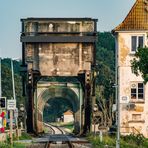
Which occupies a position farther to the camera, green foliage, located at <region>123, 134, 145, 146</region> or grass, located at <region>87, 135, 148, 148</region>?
green foliage, located at <region>123, 134, 145, 146</region>

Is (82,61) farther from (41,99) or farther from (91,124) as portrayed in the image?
(41,99)

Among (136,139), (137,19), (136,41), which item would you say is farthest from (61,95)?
(136,139)

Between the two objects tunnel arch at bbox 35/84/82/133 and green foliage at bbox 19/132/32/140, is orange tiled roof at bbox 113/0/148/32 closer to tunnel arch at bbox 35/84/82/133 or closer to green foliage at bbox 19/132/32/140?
green foliage at bbox 19/132/32/140

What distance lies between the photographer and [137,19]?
67625 millimetres

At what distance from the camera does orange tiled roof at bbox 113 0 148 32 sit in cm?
6669

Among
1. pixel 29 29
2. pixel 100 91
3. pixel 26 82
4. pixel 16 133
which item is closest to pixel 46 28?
pixel 29 29

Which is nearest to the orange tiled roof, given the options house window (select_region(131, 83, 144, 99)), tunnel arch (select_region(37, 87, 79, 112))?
house window (select_region(131, 83, 144, 99))

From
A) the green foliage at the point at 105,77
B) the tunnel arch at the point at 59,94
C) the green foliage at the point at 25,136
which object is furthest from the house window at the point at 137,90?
the green foliage at the point at 105,77

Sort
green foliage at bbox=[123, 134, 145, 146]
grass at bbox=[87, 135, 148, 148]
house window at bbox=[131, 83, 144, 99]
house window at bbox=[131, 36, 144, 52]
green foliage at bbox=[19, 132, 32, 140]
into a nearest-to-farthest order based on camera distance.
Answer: grass at bbox=[87, 135, 148, 148] < green foliage at bbox=[123, 134, 145, 146] < green foliage at bbox=[19, 132, 32, 140] < house window at bbox=[131, 36, 144, 52] < house window at bbox=[131, 83, 144, 99]

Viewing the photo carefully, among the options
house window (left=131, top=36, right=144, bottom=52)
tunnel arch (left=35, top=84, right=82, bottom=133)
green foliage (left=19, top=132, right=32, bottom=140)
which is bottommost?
green foliage (left=19, top=132, right=32, bottom=140)

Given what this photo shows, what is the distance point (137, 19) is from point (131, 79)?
5285 mm

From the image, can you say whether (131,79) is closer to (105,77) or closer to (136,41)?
(136,41)

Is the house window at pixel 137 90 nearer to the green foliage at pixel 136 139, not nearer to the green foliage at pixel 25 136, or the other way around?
the green foliage at pixel 25 136

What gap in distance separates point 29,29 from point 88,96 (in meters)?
7.78
